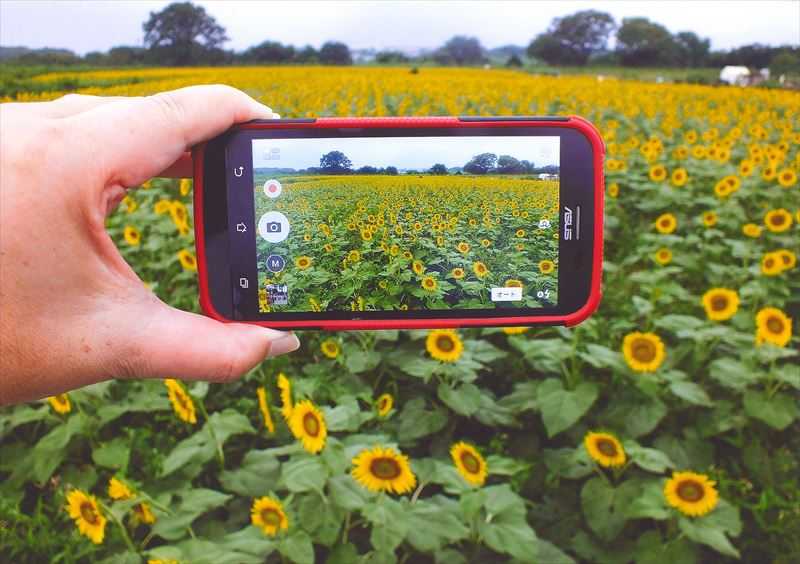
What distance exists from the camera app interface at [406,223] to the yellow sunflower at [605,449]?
63cm

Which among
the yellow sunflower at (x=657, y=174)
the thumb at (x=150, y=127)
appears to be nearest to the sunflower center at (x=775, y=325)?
the thumb at (x=150, y=127)

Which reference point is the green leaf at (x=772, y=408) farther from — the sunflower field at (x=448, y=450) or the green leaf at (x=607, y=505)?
the green leaf at (x=607, y=505)

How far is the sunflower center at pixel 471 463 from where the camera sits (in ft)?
4.41

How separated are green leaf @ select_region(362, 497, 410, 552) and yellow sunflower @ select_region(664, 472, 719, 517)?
57cm

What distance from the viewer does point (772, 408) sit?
1729 mm

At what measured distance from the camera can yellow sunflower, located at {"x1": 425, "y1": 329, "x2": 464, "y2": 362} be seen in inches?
65.0

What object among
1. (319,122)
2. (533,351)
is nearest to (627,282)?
(533,351)

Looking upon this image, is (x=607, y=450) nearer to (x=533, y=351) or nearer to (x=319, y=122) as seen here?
(x=533, y=351)

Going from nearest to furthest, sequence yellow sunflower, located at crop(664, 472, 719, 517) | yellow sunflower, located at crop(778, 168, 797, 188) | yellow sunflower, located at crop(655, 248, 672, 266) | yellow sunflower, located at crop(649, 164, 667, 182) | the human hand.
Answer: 1. the human hand
2. yellow sunflower, located at crop(664, 472, 719, 517)
3. yellow sunflower, located at crop(655, 248, 672, 266)
4. yellow sunflower, located at crop(778, 168, 797, 188)
5. yellow sunflower, located at crop(649, 164, 667, 182)

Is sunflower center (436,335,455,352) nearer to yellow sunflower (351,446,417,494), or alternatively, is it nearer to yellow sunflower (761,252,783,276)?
yellow sunflower (351,446,417,494)

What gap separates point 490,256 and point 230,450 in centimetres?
104

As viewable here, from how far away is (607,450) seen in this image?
1.52 m

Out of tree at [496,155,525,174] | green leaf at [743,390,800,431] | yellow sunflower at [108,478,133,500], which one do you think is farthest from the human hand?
green leaf at [743,390,800,431]

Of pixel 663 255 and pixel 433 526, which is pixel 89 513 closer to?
pixel 433 526
